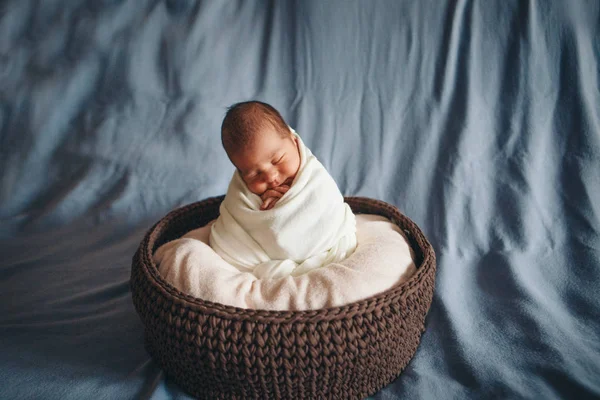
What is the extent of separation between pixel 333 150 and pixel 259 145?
2.28 feet

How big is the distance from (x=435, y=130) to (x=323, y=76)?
437mm

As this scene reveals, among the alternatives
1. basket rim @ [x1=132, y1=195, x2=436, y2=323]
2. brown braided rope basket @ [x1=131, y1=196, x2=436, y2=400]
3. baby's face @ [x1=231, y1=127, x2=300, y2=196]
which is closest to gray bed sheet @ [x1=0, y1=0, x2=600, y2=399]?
brown braided rope basket @ [x1=131, y1=196, x2=436, y2=400]

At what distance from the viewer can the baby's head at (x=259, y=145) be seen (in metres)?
1.08

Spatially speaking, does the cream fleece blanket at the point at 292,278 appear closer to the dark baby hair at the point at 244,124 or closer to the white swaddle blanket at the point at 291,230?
the white swaddle blanket at the point at 291,230

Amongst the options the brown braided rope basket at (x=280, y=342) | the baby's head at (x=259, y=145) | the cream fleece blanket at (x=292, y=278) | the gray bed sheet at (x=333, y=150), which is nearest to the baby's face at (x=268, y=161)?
the baby's head at (x=259, y=145)

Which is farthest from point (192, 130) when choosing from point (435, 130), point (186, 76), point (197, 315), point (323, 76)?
point (197, 315)

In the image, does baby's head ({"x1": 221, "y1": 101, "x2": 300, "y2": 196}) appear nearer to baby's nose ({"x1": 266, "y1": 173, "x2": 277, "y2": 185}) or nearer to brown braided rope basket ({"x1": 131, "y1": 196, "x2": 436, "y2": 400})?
baby's nose ({"x1": 266, "y1": 173, "x2": 277, "y2": 185})

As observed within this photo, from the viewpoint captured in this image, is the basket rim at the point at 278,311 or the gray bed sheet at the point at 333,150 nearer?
the basket rim at the point at 278,311

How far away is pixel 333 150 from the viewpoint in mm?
1740

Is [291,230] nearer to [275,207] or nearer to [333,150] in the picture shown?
[275,207]

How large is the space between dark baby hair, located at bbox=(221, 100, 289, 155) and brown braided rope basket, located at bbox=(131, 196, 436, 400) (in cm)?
33

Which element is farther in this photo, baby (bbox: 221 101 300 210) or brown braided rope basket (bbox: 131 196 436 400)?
baby (bbox: 221 101 300 210)

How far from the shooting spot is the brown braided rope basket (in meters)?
0.86

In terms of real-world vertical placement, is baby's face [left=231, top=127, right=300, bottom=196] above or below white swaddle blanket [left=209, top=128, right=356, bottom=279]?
above
